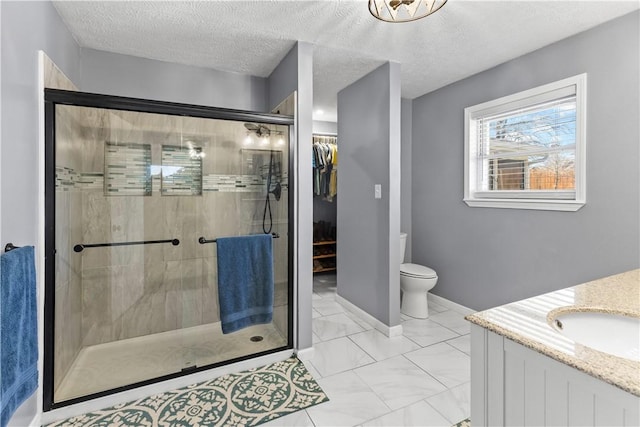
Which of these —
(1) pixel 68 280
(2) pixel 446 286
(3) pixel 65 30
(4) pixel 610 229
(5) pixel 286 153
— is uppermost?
(3) pixel 65 30

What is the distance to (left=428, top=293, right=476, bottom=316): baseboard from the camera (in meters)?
3.07

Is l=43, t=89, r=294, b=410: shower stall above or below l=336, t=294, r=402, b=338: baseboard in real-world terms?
above

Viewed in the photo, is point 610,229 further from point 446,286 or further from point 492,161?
point 446,286

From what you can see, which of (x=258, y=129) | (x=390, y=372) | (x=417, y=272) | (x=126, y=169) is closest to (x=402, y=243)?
(x=417, y=272)

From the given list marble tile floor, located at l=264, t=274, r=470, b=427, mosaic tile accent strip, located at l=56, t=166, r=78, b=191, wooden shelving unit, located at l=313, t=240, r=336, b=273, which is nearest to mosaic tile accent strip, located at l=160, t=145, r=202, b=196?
mosaic tile accent strip, located at l=56, t=166, r=78, b=191

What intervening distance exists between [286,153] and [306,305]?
3.96 ft

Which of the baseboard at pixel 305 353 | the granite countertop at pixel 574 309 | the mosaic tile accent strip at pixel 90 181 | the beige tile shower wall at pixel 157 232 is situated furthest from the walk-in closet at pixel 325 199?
the granite countertop at pixel 574 309

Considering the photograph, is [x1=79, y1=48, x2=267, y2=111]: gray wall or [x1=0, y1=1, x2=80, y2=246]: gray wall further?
[x1=79, y1=48, x2=267, y2=111]: gray wall

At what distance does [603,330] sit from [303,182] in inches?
72.4

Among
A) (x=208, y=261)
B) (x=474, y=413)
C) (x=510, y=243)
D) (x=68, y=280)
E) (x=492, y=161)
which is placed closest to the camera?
(x=474, y=413)

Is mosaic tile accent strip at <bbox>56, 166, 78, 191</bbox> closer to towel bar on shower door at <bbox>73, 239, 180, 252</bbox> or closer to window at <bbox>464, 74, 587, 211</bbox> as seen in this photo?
towel bar on shower door at <bbox>73, 239, 180, 252</bbox>

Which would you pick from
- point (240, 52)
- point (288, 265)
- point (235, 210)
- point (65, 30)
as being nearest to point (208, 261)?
point (235, 210)

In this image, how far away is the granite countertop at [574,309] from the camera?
2.31 ft

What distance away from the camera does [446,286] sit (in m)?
3.28
